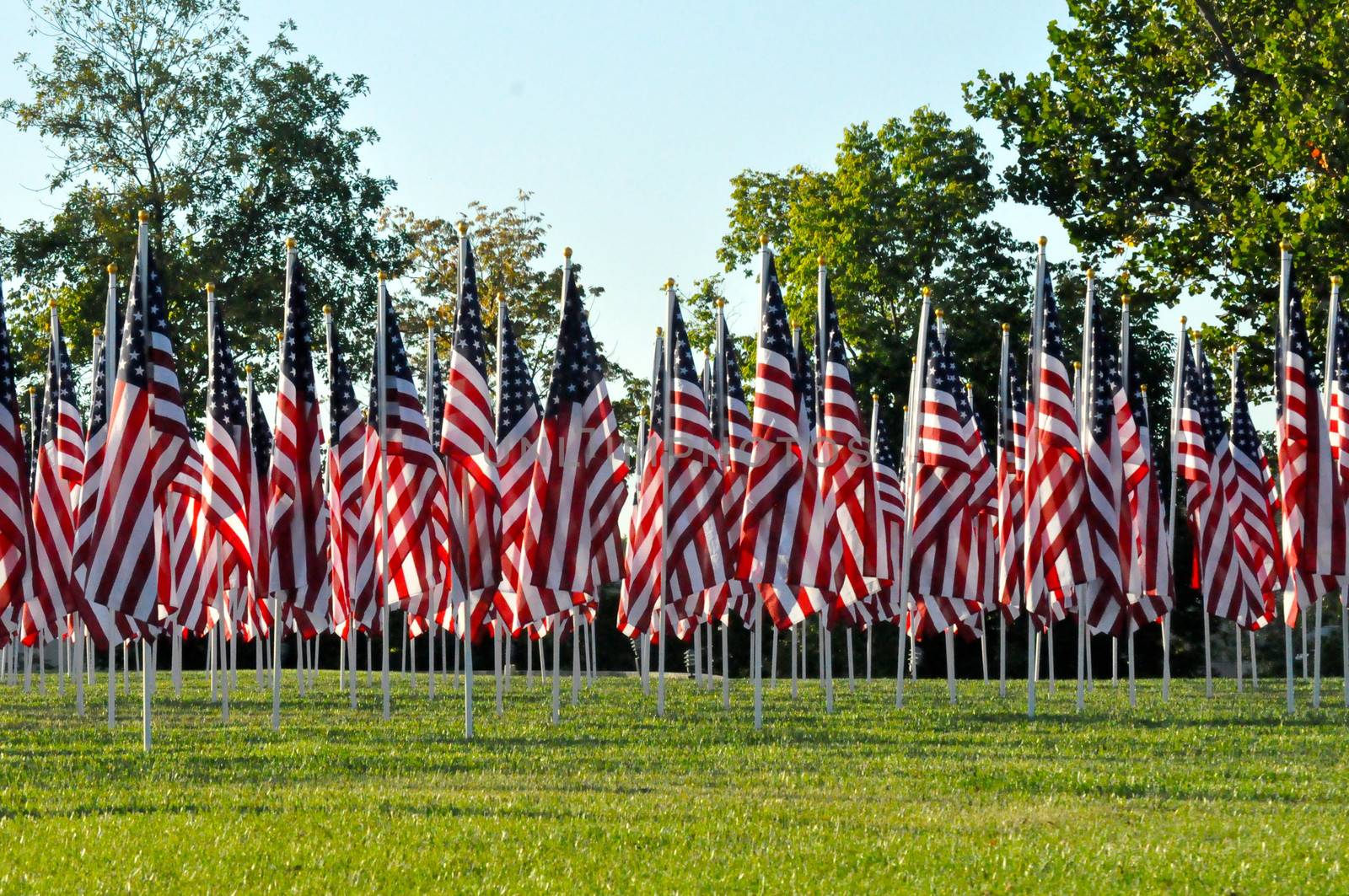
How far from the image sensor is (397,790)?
45.2 ft

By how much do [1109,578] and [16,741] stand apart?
12577 millimetres

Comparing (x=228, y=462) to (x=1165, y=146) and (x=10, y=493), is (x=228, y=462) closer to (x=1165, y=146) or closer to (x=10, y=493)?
(x=10, y=493)

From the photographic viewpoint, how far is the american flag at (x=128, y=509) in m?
17.1

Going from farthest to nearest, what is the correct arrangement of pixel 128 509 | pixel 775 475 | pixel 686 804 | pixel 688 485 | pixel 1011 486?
1. pixel 1011 486
2. pixel 688 485
3. pixel 775 475
4. pixel 128 509
5. pixel 686 804

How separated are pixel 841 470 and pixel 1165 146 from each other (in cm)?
1769

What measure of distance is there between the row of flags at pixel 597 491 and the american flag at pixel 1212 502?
2.2 inches

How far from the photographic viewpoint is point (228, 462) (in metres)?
20.1

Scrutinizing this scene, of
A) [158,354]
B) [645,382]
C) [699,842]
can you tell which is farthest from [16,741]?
[645,382]

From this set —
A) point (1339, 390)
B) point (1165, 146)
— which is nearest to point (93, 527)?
point (1339, 390)

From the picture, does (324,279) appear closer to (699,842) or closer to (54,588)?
(54,588)

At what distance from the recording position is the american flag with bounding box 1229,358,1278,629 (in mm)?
25156

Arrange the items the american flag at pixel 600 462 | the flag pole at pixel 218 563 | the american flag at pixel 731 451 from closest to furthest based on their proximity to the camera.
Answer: the american flag at pixel 600 462
the flag pole at pixel 218 563
the american flag at pixel 731 451

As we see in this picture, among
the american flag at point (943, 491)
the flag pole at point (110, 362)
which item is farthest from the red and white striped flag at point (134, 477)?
the american flag at point (943, 491)

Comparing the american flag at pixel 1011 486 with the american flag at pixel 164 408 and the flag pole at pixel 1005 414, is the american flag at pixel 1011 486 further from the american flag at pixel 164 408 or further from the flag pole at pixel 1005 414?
the american flag at pixel 164 408
